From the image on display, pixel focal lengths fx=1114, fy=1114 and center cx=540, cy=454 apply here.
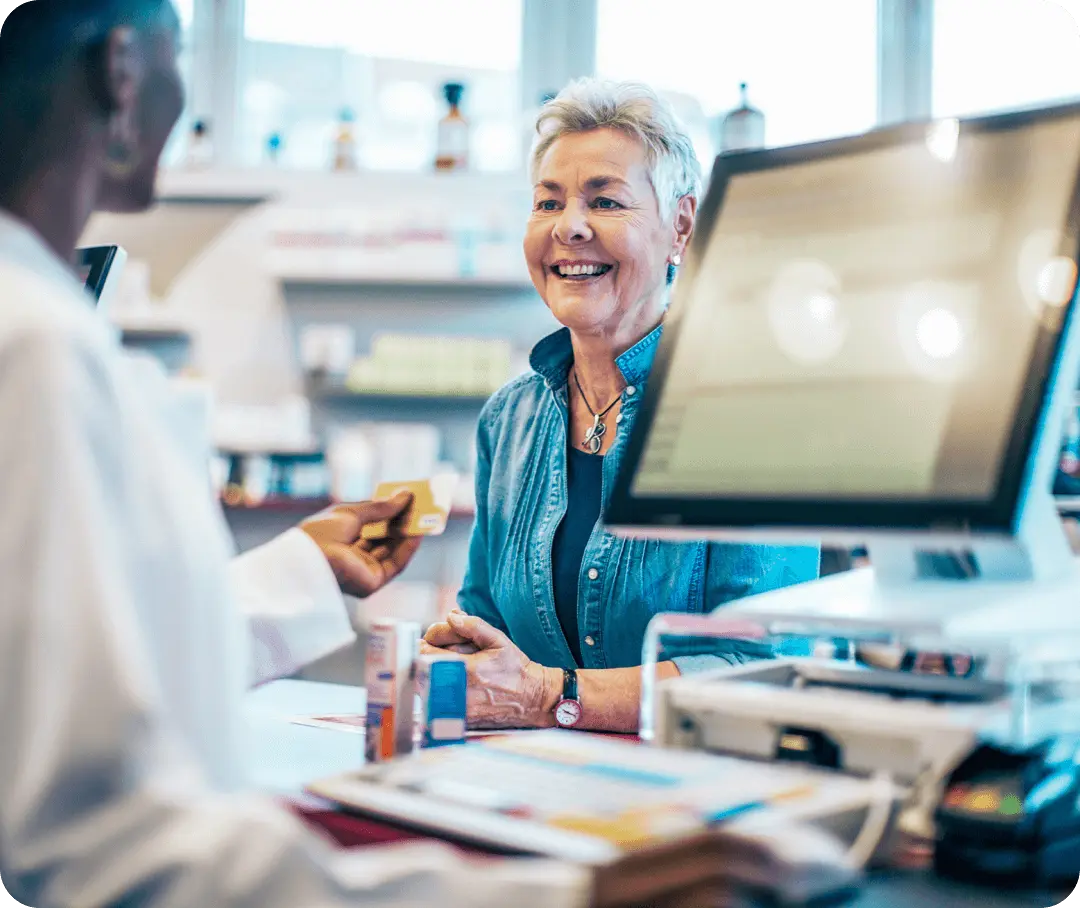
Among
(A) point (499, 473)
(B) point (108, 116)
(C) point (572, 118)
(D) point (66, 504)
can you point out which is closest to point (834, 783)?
(D) point (66, 504)

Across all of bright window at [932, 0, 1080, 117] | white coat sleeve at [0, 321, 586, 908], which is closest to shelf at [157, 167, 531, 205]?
bright window at [932, 0, 1080, 117]

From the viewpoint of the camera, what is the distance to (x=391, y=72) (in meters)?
4.69

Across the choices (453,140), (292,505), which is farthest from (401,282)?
(292,505)

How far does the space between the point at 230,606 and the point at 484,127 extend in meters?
4.25

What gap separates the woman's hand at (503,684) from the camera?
1461mm

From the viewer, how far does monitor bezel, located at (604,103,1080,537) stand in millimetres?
874

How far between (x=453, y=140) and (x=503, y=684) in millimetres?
3294

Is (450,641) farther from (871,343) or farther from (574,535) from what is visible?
(871,343)

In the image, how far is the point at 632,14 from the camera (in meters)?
4.68

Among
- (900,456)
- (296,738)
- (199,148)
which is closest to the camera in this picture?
(900,456)

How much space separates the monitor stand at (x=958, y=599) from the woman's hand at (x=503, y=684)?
1.68 ft

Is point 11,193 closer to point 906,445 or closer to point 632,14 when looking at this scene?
point 906,445

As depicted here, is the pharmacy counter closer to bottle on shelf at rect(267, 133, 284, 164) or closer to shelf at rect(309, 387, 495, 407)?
shelf at rect(309, 387, 495, 407)

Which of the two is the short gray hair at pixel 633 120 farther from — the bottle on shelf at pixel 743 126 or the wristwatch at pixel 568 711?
the bottle on shelf at pixel 743 126
